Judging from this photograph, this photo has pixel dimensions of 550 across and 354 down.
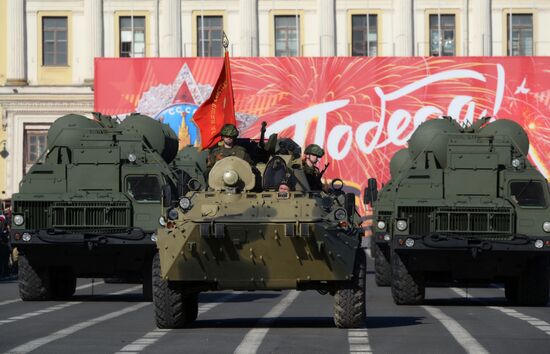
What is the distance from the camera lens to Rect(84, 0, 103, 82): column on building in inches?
3118

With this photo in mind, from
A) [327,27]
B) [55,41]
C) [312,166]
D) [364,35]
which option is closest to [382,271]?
[312,166]

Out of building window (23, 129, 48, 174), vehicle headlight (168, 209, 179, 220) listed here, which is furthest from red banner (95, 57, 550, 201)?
vehicle headlight (168, 209, 179, 220)

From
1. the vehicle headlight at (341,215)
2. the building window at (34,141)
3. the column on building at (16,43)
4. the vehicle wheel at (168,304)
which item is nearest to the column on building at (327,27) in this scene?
the building window at (34,141)

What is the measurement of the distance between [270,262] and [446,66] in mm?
40992

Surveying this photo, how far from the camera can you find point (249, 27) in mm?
79188

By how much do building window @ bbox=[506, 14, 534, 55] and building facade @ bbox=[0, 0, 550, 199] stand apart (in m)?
0.05

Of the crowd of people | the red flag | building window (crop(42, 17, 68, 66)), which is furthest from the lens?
building window (crop(42, 17, 68, 66))

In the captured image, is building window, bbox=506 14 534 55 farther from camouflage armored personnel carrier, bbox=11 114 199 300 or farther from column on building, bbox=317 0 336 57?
camouflage armored personnel carrier, bbox=11 114 199 300

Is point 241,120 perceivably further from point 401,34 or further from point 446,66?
point 401,34

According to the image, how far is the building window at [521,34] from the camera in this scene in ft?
259

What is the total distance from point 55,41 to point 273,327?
60538mm

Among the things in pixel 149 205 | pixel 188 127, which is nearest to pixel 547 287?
pixel 149 205

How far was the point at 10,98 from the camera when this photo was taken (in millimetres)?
78750

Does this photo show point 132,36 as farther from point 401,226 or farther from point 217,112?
point 401,226
